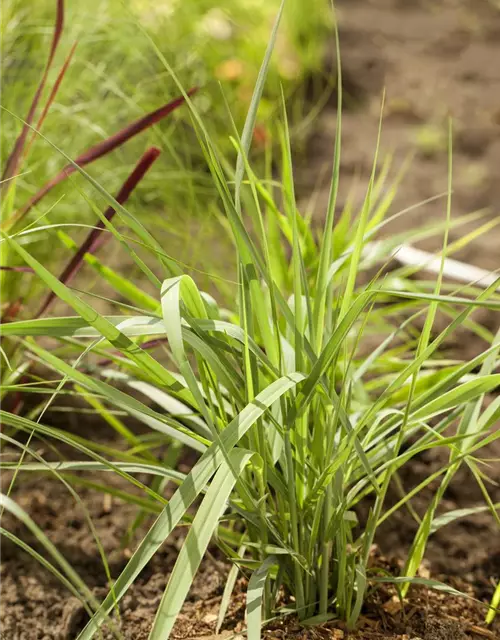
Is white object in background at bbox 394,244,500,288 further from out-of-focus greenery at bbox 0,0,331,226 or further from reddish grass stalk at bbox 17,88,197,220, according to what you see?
reddish grass stalk at bbox 17,88,197,220

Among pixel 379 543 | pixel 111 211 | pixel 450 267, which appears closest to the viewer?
pixel 111 211

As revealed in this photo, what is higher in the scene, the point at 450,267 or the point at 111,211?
the point at 450,267

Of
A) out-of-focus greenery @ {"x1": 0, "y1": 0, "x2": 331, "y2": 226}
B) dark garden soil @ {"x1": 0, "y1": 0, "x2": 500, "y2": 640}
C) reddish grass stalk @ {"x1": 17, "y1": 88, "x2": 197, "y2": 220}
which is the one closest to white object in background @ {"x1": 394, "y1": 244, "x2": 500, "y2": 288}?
dark garden soil @ {"x1": 0, "y1": 0, "x2": 500, "y2": 640}

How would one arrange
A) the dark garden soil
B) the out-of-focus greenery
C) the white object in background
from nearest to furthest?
the dark garden soil
the out-of-focus greenery
the white object in background

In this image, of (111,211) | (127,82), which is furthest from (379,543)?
(127,82)

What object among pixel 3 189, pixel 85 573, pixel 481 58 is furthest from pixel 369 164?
pixel 85 573

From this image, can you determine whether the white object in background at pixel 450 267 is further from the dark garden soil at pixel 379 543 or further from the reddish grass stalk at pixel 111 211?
the reddish grass stalk at pixel 111 211

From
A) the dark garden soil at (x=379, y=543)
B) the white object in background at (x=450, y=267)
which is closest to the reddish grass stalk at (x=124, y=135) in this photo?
the dark garden soil at (x=379, y=543)

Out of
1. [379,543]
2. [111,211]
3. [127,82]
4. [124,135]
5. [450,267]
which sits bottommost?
[379,543]

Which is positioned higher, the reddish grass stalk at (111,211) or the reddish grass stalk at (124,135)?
the reddish grass stalk at (124,135)

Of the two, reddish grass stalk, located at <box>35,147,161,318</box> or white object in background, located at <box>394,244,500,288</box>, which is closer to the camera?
reddish grass stalk, located at <box>35,147,161,318</box>

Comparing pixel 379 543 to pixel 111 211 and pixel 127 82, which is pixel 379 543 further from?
pixel 127 82

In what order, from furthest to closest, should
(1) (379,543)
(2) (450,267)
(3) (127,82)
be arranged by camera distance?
(2) (450,267) → (3) (127,82) → (1) (379,543)

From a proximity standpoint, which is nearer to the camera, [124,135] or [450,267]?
[124,135]
